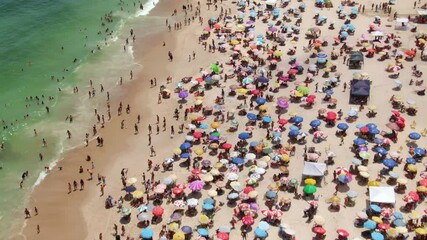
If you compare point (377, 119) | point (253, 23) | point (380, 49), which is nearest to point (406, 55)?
point (380, 49)

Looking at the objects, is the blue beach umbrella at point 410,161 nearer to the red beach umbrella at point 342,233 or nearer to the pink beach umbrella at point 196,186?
the red beach umbrella at point 342,233

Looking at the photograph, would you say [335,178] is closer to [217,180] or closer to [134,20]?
[217,180]

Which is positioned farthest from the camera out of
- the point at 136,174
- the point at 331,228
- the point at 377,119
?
the point at 377,119

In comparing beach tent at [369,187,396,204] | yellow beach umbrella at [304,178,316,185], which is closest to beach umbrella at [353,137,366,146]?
beach tent at [369,187,396,204]

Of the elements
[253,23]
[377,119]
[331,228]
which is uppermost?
[253,23]

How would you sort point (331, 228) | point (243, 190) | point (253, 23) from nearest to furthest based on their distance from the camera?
point (331, 228)
point (243, 190)
point (253, 23)

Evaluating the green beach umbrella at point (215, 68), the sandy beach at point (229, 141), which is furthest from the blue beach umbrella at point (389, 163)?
the green beach umbrella at point (215, 68)
